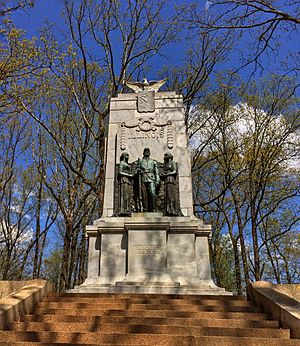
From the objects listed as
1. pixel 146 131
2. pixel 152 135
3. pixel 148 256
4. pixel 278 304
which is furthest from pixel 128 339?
pixel 146 131

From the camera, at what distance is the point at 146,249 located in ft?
30.2

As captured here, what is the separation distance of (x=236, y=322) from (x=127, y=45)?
16185mm

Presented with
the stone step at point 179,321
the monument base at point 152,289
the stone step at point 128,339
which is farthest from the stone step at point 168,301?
the stone step at point 128,339

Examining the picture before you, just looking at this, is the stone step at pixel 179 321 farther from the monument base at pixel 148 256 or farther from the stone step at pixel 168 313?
the monument base at pixel 148 256

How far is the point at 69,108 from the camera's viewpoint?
A: 20.5m

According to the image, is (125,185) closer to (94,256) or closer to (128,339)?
(94,256)

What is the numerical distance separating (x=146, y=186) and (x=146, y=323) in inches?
212

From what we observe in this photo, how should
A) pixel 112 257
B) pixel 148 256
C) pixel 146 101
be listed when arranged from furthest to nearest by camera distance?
pixel 146 101
pixel 112 257
pixel 148 256

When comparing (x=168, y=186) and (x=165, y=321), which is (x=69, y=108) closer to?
(x=168, y=186)

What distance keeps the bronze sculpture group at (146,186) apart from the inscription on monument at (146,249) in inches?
49.0

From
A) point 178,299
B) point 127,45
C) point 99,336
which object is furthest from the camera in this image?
point 127,45

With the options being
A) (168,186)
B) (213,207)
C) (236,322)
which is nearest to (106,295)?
(236,322)

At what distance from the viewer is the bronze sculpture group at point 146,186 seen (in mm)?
10172

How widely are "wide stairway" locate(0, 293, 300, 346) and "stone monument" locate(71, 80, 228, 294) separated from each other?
195 centimetres
